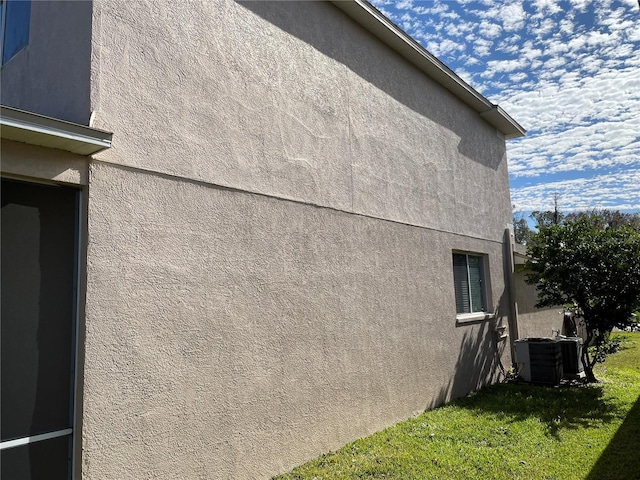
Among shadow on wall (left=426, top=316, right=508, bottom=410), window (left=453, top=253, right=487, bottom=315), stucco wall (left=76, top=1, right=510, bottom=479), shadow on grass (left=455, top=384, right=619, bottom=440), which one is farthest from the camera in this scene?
window (left=453, top=253, right=487, bottom=315)

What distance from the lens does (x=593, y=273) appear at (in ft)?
32.0

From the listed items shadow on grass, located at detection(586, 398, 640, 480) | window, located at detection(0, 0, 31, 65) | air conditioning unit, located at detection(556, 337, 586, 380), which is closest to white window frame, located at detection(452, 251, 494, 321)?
air conditioning unit, located at detection(556, 337, 586, 380)

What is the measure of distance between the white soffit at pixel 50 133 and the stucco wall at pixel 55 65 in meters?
0.40

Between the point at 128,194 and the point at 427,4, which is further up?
the point at 427,4

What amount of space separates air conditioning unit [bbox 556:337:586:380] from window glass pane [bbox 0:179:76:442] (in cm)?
1003

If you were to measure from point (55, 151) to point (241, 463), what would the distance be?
133 inches

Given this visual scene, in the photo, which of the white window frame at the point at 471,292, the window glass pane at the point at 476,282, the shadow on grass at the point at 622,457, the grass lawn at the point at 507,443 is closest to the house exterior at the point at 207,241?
the grass lawn at the point at 507,443

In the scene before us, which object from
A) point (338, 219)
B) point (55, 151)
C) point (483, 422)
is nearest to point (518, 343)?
point (483, 422)

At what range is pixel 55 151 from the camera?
349cm

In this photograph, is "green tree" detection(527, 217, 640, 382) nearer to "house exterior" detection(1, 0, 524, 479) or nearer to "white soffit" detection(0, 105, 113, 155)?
"house exterior" detection(1, 0, 524, 479)

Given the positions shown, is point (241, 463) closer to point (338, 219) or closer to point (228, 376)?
point (228, 376)

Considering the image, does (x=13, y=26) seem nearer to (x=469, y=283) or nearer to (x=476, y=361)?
(x=469, y=283)

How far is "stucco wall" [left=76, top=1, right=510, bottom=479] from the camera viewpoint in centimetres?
385

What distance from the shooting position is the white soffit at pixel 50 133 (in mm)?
3053
